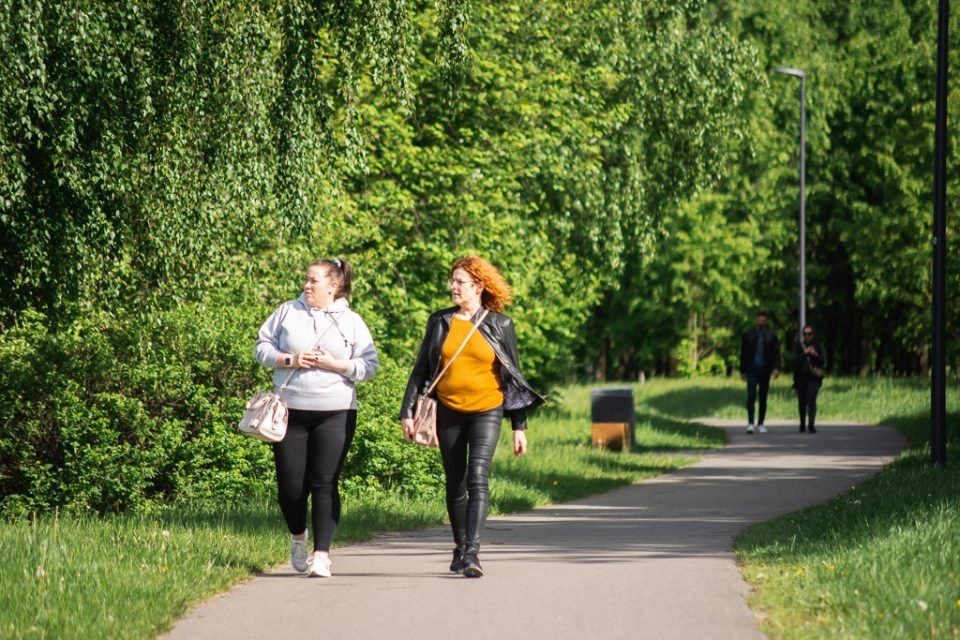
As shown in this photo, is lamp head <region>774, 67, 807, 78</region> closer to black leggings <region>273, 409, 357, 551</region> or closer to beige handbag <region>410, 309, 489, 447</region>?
beige handbag <region>410, 309, 489, 447</region>

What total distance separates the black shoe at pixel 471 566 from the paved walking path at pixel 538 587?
6cm

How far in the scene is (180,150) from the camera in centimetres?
1245

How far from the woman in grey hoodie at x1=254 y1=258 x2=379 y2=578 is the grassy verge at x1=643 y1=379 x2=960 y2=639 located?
95.0 inches

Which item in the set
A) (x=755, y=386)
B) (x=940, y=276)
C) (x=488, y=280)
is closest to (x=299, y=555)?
(x=488, y=280)

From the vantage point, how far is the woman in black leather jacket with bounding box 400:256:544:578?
30.5 ft

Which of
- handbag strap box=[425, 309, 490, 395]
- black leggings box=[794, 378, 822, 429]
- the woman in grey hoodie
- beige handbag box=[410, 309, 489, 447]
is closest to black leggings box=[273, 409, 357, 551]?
the woman in grey hoodie

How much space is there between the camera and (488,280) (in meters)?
9.41

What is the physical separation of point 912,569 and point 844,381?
3508 centimetres

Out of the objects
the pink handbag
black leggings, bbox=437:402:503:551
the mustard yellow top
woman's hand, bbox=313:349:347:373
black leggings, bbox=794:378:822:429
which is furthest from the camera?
black leggings, bbox=794:378:822:429

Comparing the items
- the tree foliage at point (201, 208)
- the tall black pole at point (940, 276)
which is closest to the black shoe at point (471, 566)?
the tree foliage at point (201, 208)

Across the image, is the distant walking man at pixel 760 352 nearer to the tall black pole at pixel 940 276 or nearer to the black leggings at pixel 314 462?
the tall black pole at pixel 940 276

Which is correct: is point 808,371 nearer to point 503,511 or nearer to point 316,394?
point 503,511

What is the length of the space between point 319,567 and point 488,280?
6.26 ft

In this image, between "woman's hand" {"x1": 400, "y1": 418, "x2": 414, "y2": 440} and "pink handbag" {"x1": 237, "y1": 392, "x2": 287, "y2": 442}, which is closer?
"pink handbag" {"x1": 237, "y1": 392, "x2": 287, "y2": 442}
